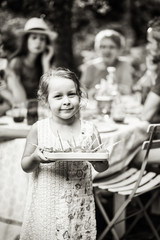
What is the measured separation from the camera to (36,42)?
177 inches

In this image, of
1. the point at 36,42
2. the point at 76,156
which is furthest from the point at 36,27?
the point at 76,156

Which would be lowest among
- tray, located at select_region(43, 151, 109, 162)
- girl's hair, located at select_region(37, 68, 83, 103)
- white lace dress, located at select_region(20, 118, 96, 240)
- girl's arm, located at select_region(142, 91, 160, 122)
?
white lace dress, located at select_region(20, 118, 96, 240)

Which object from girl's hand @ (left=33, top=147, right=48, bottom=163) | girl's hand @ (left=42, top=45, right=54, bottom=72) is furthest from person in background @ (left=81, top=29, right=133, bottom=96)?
girl's hand @ (left=33, top=147, right=48, bottom=163)

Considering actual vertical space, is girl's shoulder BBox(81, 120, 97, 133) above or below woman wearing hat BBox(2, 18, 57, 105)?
below

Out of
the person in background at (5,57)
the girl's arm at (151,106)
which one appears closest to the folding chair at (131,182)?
the girl's arm at (151,106)

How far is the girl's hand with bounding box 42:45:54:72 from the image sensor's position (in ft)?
15.2

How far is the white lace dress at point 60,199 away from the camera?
2.10 metres

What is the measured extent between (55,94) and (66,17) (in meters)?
3.93

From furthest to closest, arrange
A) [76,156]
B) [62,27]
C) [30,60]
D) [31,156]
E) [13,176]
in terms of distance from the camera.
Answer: [62,27] < [30,60] < [13,176] < [31,156] < [76,156]

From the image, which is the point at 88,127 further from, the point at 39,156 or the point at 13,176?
the point at 13,176

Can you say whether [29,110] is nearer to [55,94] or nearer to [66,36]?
[55,94]

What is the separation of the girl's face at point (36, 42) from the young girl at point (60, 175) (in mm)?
2436

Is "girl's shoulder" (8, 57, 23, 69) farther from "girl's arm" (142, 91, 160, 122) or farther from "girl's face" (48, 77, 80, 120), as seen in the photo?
"girl's face" (48, 77, 80, 120)

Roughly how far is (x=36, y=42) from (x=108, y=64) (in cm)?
108
